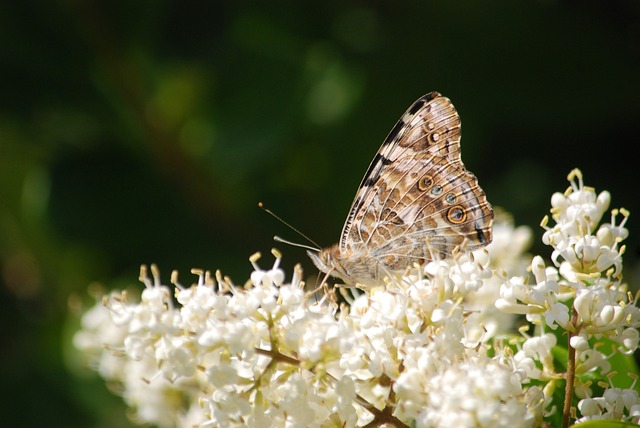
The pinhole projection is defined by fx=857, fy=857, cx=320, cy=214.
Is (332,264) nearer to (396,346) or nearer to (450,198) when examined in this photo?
(450,198)

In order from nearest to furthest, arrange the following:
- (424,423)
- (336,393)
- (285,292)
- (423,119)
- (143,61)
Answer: (424,423), (336,393), (285,292), (423,119), (143,61)

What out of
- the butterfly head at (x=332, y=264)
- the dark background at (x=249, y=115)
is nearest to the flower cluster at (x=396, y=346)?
the butterfly head at (x=332, y=264)

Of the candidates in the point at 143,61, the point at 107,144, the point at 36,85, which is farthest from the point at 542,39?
the point at 36,85

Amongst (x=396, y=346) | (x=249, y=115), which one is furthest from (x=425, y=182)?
(x=249, y=115)

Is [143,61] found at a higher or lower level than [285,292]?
higher

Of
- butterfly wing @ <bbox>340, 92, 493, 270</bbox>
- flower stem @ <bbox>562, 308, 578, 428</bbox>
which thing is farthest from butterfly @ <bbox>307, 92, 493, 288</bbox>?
flower stem @ <bbox>562, 308, 578, 428</bbox>

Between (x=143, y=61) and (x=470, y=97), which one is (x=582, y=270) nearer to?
(x=470, y=97)
